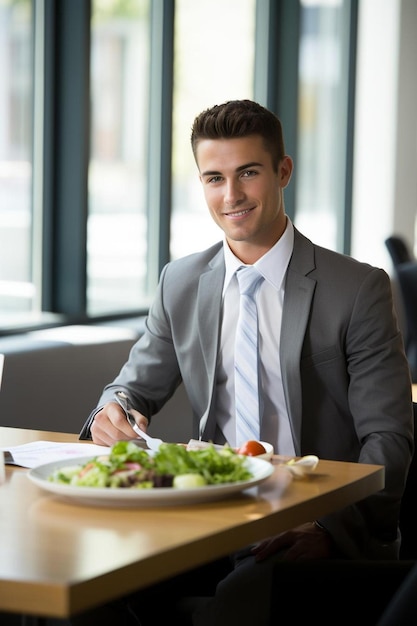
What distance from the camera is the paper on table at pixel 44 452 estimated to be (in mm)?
2100

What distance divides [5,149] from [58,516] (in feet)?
9.77

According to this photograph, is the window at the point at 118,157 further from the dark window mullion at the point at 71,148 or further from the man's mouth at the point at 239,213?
the man's mouth at the point at 239,213

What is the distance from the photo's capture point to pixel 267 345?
2.49 metres

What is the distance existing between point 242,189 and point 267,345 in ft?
1.21

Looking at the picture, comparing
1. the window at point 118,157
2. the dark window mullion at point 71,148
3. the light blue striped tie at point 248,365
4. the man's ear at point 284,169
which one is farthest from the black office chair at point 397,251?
the light blue striped tie at point 248,365

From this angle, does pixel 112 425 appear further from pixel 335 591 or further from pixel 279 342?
pixel 335 591

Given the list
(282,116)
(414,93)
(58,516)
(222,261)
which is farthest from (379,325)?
(414,93)

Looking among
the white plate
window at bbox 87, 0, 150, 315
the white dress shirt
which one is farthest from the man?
window at bbox 87, 0, 150, 315

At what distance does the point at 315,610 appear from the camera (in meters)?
1.78

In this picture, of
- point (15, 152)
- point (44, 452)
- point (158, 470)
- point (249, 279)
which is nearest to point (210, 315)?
point (249, 279)

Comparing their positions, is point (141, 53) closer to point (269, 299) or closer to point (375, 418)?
point (269, 299)

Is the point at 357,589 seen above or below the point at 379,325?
below

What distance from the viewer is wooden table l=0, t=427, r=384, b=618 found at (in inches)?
51.3

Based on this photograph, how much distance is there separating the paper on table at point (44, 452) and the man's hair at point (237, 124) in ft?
2.54
